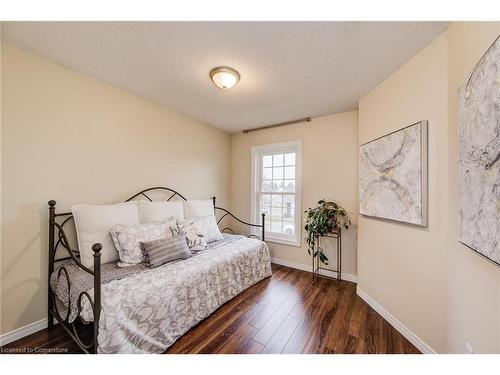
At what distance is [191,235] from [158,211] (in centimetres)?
49

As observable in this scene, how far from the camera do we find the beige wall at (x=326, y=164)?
2713 mm

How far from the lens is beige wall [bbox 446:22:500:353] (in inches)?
36.8

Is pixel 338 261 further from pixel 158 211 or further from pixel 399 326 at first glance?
pixel 158 211

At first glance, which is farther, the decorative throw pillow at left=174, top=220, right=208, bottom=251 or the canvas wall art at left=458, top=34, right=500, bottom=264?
the decorative throw pillow at left=174, top=220, right=208, bottom=251

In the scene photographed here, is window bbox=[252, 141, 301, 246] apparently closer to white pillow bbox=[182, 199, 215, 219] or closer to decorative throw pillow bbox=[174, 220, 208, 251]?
white pillow bbox=[182, 199, 215, 219]

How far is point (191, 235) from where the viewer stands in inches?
88.4

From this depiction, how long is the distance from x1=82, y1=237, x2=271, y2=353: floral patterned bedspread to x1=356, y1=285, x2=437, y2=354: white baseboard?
1.43 meters

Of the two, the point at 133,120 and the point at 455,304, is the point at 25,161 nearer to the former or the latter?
the point at 133,120

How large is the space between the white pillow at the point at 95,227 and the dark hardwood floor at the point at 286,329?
0.66m

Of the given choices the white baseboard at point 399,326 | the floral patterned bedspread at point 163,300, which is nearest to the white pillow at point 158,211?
the floral patterned bedspread at point 163,300

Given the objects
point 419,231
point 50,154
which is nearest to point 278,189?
point 419,231

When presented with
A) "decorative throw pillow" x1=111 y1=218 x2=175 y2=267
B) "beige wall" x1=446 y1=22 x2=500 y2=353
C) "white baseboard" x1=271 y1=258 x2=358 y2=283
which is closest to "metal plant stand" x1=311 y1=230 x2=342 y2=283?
"white baseboard" x1=271 y1=258 x2=358 y2=283
